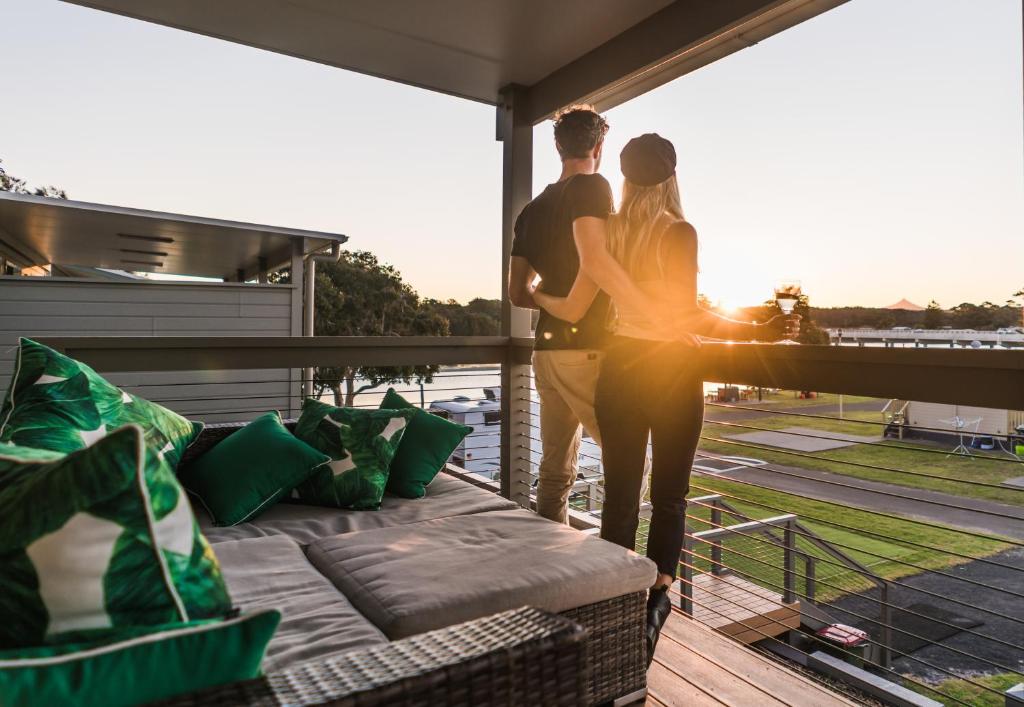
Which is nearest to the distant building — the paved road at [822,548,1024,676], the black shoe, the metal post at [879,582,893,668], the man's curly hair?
the metal post at [879,582,893,668]

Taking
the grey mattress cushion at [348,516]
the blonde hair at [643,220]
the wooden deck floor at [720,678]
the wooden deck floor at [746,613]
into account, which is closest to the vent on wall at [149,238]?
the grey mattress cushion at [348,516]

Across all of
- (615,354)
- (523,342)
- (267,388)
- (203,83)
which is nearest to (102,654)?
(615,354)

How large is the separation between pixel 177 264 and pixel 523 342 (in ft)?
31.0

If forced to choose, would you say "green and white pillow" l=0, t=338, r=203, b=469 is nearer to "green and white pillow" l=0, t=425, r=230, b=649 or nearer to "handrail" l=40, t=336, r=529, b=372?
"green and white pillow" l=0, t=425, r=230, b=649

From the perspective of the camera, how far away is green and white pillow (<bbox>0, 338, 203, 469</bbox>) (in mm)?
1269

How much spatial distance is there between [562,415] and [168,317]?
6208mm

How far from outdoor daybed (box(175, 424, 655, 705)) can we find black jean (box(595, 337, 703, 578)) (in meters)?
0.20

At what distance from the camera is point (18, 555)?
2.29 ft

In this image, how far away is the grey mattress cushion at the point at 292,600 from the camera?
1.22 metres

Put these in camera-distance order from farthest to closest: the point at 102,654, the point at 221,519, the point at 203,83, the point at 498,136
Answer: the point at 203,83 < the point at 498,136 < the point at 221,519 < the point at 102,654

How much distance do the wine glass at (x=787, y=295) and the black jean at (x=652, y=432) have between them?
32 cm

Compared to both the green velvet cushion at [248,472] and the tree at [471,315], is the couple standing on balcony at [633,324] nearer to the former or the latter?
the green velvet cushion at [248,472]

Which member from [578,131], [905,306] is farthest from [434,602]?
[905,306]

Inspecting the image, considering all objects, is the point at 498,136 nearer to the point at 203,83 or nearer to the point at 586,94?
the point at 586,94
